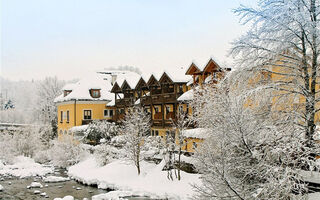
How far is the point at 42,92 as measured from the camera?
66688mm

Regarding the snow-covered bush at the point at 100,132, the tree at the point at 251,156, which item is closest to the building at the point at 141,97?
the snow-covered bush at the point at 100,132

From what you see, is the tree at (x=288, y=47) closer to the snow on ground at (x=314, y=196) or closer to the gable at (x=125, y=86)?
the snow on ground at (x=314, y=196)

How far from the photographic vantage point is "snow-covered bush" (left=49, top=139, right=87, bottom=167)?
3684 centimetres

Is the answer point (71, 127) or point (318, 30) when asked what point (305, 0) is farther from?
point (71, 127)

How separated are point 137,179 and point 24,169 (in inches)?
561

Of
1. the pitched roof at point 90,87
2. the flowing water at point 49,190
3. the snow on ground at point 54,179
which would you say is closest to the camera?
the flowing water at point 49,190

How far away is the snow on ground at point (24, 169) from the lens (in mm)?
33688

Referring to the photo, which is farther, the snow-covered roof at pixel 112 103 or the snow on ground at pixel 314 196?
the snow-covered roof at pixel 112 103

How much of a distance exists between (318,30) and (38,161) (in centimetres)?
3585

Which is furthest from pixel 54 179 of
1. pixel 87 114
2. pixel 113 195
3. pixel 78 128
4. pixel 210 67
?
pixel 87 114

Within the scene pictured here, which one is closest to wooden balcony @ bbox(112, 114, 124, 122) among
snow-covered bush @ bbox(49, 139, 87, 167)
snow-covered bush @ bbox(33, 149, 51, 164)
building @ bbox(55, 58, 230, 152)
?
building @ bbox(55, 58, 230, 152)

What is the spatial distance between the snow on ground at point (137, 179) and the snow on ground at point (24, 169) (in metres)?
3.43

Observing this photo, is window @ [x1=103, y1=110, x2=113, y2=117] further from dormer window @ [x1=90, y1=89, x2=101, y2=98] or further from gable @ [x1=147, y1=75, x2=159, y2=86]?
gable @ [x1=147, y1=75, x2=159, y2=86]

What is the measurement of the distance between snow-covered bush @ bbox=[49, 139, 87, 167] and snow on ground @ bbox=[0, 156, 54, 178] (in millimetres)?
1310
